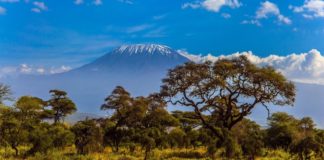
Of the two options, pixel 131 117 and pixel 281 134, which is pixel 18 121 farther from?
pixel 281 134

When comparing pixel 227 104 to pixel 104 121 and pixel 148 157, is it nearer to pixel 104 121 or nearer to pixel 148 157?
pixel 148 157

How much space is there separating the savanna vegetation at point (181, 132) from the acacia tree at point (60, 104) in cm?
1302

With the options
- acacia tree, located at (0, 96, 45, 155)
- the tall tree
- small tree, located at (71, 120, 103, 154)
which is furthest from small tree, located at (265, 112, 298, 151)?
the tall tree

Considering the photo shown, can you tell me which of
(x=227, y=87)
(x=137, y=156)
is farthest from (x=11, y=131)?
(x=227, y=87)

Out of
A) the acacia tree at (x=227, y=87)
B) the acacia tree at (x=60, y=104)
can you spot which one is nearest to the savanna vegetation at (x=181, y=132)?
the acacia tree at (x=227, y=87)

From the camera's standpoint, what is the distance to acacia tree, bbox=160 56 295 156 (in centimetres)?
3562

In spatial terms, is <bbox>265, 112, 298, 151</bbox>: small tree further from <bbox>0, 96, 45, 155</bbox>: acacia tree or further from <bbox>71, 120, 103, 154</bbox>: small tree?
<bbox>0, 96, 45, 155</bbox>: acacia tree

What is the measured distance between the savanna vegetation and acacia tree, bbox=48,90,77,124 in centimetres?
1302

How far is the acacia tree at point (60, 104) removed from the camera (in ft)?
186

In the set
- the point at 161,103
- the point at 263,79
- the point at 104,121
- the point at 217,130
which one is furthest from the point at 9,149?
the point at 263,79

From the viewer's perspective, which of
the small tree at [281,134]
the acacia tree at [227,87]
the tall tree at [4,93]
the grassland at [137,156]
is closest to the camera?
the grassland at [137,156]

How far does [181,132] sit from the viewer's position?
40875 mm

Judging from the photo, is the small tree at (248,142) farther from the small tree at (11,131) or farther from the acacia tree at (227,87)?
the small tree at (11,131)

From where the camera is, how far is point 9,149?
38906 mm
